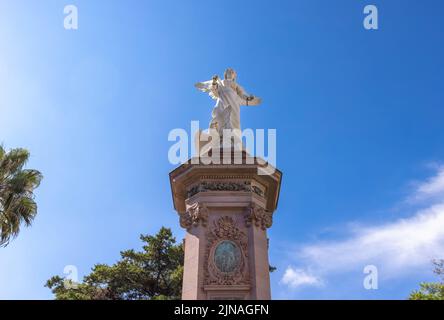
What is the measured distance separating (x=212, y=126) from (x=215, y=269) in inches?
185

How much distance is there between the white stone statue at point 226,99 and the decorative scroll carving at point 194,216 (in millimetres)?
2771

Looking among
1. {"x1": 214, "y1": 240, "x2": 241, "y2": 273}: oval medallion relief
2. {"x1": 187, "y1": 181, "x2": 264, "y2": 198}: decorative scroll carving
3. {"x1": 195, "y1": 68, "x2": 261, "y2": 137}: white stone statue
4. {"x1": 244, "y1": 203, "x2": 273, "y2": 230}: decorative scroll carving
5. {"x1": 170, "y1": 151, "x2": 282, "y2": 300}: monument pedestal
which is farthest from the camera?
{"x1": 195, "y1": 68, "x2": 261, "y2": 137}: white stone statue

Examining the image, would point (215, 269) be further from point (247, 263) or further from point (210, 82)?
point (210, 82)

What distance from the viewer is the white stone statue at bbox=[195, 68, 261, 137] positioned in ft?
43.2

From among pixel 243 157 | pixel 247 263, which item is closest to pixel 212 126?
pixel 243 157

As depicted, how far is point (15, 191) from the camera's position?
55.0 ft

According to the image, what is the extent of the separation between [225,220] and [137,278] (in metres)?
20.6

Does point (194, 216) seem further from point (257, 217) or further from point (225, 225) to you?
point (257, 217)

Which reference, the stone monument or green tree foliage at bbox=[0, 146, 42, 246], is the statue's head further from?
green tree foliage at bbox=[0, 146, 42, 246]

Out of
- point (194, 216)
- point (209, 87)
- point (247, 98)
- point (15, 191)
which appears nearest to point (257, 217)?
point (194, 216)

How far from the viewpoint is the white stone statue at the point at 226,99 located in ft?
43.2

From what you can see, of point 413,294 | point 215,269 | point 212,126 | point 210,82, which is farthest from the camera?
point 413,294

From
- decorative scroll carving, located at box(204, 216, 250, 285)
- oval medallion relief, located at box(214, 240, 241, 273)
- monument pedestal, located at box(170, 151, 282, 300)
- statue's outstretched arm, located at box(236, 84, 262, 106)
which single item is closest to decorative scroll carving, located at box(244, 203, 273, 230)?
monument pedestal, located at box(170, 151, 282, 300)

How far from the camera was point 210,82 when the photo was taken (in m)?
14.7
